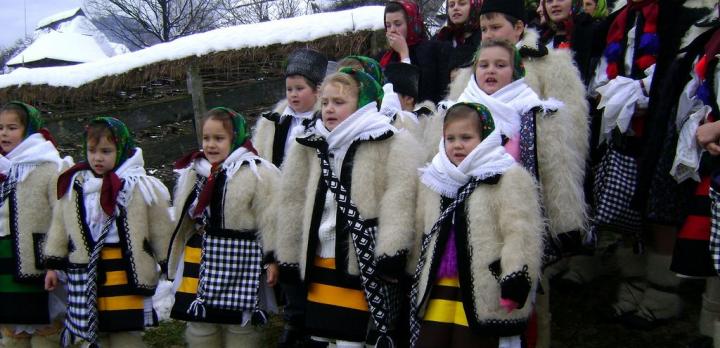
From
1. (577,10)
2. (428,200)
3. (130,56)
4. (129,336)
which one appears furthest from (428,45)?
(130,56)

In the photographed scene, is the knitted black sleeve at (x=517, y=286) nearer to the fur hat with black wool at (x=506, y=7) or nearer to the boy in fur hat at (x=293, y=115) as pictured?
the fur hat with black wool at (x=506, y=7)

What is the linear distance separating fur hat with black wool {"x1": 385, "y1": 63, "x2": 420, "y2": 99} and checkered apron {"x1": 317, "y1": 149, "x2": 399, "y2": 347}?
50.4 inches

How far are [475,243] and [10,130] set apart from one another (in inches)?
125

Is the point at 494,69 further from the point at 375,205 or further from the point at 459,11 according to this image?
→ the point at 459,11

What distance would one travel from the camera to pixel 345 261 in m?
3.28

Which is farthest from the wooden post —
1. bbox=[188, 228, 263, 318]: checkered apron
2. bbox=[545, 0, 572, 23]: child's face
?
bbox=[545, 0, 572, 23]: child's face

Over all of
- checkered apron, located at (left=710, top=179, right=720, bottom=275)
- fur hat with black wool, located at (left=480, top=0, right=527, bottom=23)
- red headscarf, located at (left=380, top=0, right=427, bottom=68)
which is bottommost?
checkered apron, located at (left=710, top=179, right=720, bottom=275)

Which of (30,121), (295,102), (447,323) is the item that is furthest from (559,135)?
(30,121)

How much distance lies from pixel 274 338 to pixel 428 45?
240cm

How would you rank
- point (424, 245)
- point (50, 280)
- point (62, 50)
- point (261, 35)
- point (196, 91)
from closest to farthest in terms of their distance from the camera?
point (424, 245), point (50, 280), point (261, 35), point (196, 91), point (62, 50)

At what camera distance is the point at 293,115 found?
4.32m

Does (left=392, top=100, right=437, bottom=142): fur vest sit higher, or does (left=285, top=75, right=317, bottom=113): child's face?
(left=285, top=75, right=317, bottom=113): child's face

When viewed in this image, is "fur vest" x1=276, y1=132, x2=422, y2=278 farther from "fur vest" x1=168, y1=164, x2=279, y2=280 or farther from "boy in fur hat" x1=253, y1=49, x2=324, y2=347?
"boy in fur hat" x1=253, y1=49, x2=324, y2=347

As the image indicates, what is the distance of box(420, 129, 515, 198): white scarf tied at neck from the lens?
9.31 feet
